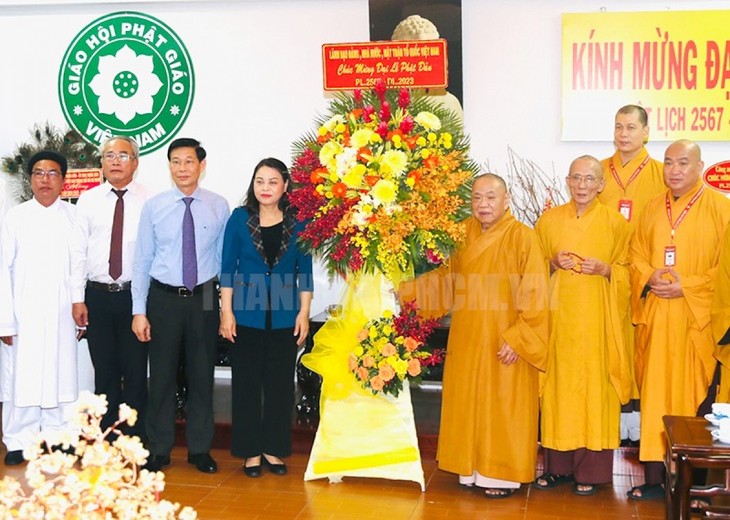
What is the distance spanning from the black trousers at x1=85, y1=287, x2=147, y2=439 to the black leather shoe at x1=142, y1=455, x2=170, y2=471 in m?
0.18

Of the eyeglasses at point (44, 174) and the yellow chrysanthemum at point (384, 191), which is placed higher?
the eyeglasses at point (44, 174)

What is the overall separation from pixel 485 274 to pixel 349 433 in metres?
1.02

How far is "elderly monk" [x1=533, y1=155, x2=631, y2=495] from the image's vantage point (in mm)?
4414

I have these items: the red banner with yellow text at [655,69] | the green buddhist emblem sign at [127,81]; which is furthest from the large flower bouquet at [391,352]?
the green buddhist emblem sign at [127,81]

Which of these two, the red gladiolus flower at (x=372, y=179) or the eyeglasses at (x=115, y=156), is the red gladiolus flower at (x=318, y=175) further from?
the eyeglasses at (x=115, y=156)

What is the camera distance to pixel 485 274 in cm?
438

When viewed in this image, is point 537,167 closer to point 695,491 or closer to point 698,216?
point 698,216

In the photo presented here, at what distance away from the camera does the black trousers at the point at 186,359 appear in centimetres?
472

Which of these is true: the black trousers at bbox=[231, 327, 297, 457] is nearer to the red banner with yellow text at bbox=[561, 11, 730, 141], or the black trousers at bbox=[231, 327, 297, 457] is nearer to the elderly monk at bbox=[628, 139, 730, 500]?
the elderly monk at bbox=[628, 139, 730, 500]

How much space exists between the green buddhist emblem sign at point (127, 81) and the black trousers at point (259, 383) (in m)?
2.53

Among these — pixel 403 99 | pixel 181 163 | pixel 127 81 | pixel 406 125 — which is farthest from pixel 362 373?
pixel 127 81

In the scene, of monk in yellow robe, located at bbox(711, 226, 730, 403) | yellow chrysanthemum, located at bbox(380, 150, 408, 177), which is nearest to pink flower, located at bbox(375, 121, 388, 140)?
yellow chrysanthemum, located at bbox(380, 150, 408, 177)

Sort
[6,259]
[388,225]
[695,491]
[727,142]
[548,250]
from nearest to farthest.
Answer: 1. [695,491]
2. [388,225]
3. [548,250]
4. [6,259]
5. [727,142]

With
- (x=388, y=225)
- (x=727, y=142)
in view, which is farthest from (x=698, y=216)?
(x=727, y=142)
